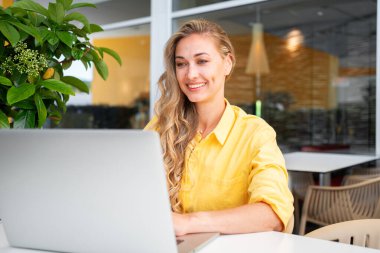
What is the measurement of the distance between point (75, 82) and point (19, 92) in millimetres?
284

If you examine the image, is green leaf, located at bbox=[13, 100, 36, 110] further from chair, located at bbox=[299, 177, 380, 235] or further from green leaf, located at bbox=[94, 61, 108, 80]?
chair, located at bbox=[299, 177, 380, 235]

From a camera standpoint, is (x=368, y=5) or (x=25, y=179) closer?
(x=25, y=179)

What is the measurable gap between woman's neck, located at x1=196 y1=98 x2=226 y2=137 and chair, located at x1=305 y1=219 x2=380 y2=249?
57 centimetres

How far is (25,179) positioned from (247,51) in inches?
299

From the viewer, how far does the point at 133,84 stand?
25.5ft

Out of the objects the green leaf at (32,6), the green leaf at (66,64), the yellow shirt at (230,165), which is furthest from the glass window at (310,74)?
the green leaf at (32,6)

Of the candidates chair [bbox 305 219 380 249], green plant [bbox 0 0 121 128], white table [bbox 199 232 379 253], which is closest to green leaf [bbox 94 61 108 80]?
green plant [bbox 0 0 121 128]

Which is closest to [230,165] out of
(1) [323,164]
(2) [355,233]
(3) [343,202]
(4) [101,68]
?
(2) [355,233]

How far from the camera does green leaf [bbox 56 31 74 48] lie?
1.33 metres

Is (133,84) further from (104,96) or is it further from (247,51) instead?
(247,51)

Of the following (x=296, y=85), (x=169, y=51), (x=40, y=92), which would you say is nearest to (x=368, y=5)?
(x=296, y=85)

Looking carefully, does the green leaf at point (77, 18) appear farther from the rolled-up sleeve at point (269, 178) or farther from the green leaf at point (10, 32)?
the rolled-up sleeve at point (269, 178)

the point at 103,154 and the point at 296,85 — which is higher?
the point at 296,85

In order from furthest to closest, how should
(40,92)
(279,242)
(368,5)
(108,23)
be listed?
(368,5) → (108,23) → (40,92) → (279,242)
